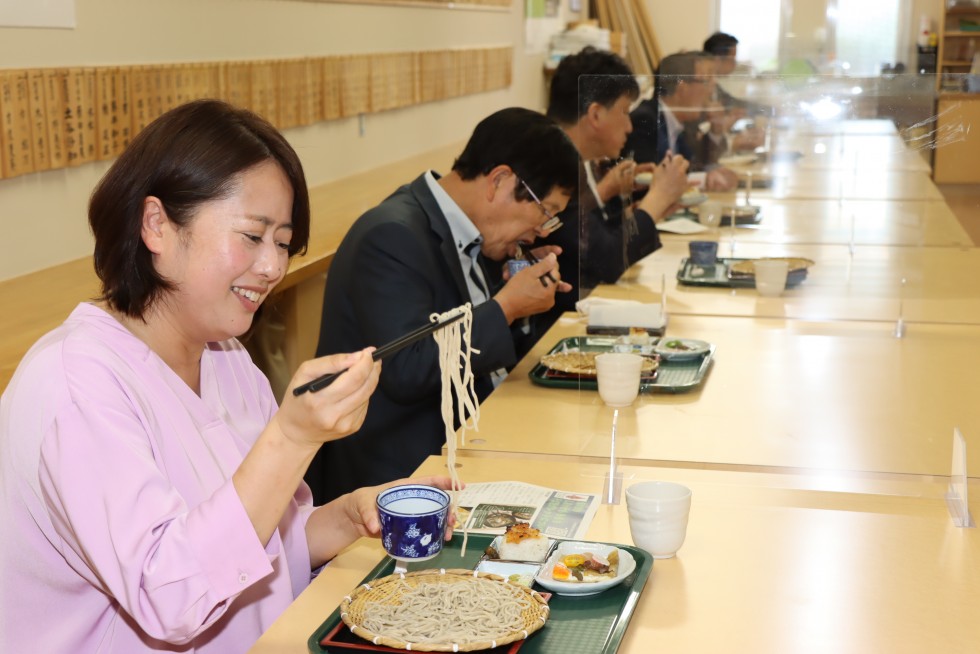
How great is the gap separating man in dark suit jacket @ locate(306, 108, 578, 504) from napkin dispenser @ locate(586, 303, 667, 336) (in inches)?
5.0

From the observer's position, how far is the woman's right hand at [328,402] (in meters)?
1.15

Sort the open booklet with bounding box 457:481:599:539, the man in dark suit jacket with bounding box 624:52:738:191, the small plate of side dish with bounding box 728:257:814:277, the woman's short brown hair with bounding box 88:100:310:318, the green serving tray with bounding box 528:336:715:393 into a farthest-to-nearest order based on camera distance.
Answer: the small plate of side dish with bounding box 728:257:814:277 → the man in dark suit jacket with bounding box 624:52:738:191 → the green serving tray with bounding box 528:336:715:393 → the open booklet with bounding box 457:481:599:539 → the woman's short brown hair with bounding box 88:100:310:318

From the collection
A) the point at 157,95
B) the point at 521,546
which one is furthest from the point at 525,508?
the point at 157,95

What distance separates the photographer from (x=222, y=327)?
52.0 inches

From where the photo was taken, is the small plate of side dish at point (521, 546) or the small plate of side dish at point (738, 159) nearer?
the small plate of side dish at point (521, 546)

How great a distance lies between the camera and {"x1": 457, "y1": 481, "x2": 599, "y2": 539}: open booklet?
1.52 meters

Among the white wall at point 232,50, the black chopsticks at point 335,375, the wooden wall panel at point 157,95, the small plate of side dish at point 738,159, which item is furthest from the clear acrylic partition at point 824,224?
the white wall at point 232,50

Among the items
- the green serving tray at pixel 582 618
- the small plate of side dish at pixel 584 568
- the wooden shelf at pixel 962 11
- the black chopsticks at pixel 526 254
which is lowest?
the green serving tray at pixel 582 618

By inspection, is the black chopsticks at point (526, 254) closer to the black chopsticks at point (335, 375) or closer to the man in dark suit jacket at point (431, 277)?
the man in dark suit jacket at point (431, 277)

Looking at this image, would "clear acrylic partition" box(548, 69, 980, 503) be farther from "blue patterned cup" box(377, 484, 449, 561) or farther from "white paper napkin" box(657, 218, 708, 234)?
"blue patterned cup" box(377, 484, 449, 561)

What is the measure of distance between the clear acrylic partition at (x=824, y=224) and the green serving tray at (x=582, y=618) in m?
0.34

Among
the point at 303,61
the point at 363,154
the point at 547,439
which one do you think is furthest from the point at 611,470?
the point at 363,154

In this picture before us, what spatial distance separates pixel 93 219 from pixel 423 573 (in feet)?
1.93

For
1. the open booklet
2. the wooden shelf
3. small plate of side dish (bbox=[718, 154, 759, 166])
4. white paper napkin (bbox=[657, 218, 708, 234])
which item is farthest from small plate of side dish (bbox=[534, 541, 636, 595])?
the wooden shelf
